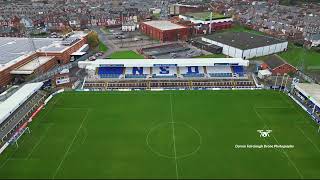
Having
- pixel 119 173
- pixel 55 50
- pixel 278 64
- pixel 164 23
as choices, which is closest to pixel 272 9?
pixel 164 23

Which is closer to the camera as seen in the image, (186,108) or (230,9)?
(186,108)

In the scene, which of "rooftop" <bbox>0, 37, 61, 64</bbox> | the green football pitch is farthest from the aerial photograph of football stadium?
"rooftop" <bbox>0, 37, 61, 64</bbox>

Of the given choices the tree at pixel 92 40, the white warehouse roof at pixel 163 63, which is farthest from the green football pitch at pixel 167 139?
the tree at pixel 92 40

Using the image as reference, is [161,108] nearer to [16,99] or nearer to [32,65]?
[16,99]

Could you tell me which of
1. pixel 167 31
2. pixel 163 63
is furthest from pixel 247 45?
pixel 163 63

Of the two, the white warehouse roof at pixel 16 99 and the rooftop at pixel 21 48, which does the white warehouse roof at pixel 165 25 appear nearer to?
the rooftop at pixel 21 48

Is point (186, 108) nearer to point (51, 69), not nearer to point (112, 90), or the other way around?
point (112, 90)
